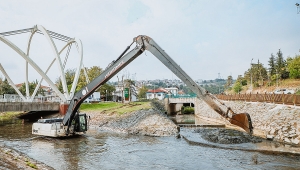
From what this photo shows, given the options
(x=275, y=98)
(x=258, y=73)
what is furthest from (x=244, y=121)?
(x=258, y=73)

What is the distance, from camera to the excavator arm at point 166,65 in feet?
53.8

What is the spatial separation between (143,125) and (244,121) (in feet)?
53.8

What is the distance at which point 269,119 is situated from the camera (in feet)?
88.5

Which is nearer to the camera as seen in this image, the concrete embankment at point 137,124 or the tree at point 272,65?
the concrete embankment at point 137,124

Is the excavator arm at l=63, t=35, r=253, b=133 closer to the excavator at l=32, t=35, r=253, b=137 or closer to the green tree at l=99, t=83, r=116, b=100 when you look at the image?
the excavator at l=32, t=35, r=253, b=137

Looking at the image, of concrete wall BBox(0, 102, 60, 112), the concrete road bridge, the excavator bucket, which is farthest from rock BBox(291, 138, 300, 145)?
the concrete road bridge

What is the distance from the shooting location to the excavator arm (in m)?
16.4

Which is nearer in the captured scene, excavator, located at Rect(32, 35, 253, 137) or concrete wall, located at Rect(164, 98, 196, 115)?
excavator, located at Rect(32, 35, 253, 137)

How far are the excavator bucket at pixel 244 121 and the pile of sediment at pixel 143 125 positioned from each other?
1202 centimetres

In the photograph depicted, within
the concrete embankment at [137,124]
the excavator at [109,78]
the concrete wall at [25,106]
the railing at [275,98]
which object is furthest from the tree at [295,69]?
the excavator at [109,78]

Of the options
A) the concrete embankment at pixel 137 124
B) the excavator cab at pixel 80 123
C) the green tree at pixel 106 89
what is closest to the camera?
the excavator cab at pixel 80 123

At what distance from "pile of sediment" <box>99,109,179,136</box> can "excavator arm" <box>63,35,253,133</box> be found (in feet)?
25.5

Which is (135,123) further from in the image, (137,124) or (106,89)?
(106,89)

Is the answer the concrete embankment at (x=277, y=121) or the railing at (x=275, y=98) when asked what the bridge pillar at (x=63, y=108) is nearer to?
the railing at (x=275, y=98)
